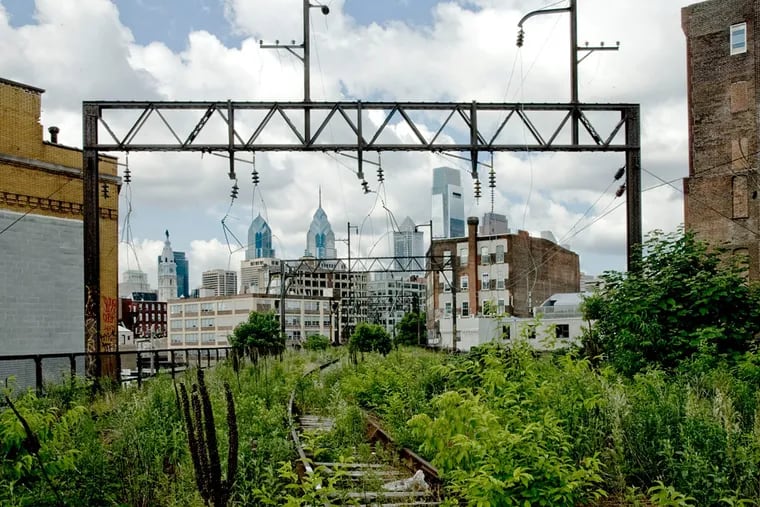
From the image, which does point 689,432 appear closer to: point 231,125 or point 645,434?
point 645,434

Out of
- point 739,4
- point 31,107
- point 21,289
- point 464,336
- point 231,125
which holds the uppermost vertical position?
point 739,4

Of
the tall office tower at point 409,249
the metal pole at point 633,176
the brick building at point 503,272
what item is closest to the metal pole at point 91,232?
the metal pole at point 633,176

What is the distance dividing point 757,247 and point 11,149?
120 feet

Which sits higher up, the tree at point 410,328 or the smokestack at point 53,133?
the smokestack at point 53,133

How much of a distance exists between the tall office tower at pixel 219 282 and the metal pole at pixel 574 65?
350 ft

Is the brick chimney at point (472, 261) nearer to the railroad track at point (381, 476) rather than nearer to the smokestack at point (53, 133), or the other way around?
the smokestack at point (53, 133)

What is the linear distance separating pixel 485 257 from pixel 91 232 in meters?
54.4

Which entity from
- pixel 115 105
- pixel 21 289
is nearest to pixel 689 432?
pixel 115 105

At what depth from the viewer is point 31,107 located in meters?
23.5

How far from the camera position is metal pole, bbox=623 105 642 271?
1758 cm

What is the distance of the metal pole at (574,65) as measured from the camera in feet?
57.7

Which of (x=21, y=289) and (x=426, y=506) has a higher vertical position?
(x=21, y=289)

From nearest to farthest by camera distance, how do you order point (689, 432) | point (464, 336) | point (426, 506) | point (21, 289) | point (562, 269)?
point (426, 506) → point (689, 432) → point (21, 289) → point (464, 336) → point (562, 269)

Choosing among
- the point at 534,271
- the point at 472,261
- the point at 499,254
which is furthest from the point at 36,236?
the point at 534,271
